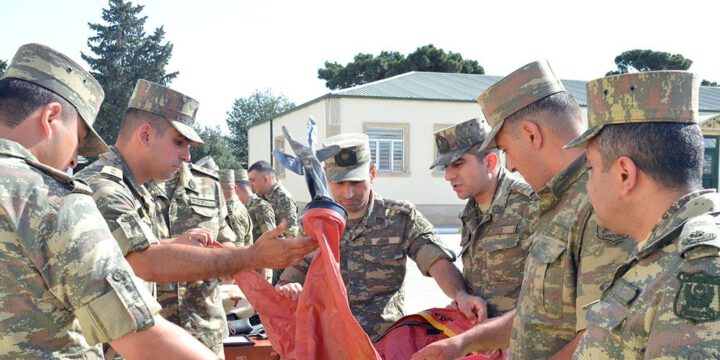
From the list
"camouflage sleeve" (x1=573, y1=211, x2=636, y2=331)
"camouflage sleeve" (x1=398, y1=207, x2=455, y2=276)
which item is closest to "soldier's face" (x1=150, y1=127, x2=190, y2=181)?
"camouflage sleeve" (x1=398, y1=207, x2=455, y2=276)

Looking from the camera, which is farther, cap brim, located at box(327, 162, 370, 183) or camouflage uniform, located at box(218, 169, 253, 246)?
camouflage uniform, located at box(218, 169, 253, 246)

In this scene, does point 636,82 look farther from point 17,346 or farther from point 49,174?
point 17,346

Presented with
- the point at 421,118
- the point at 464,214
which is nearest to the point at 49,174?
the point at 464,214

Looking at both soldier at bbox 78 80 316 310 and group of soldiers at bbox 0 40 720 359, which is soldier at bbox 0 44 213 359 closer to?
group of soldiers at bbox 0 40 720 359

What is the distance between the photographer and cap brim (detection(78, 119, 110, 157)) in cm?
245

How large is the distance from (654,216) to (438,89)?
24.9 metres

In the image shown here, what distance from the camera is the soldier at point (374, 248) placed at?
4.06 meters

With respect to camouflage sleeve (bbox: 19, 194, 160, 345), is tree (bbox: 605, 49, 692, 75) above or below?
above

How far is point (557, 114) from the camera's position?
269 cm

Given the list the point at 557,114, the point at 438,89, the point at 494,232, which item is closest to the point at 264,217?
the point at 494,232

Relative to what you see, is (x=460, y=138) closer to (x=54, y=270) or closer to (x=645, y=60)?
(x=54, y=270)

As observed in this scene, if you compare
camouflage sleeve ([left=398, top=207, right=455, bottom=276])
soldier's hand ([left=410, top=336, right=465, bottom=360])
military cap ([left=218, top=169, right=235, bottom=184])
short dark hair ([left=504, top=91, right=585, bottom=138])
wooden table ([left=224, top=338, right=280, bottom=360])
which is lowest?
wooden table ([left=224, top=338, right=280, bottom=360])

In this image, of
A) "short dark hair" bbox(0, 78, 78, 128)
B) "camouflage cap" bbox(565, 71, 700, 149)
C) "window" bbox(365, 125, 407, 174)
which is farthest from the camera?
"window" bbox(365, 125, 407, 174)

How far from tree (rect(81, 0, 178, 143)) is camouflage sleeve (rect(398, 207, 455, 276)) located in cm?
4073
